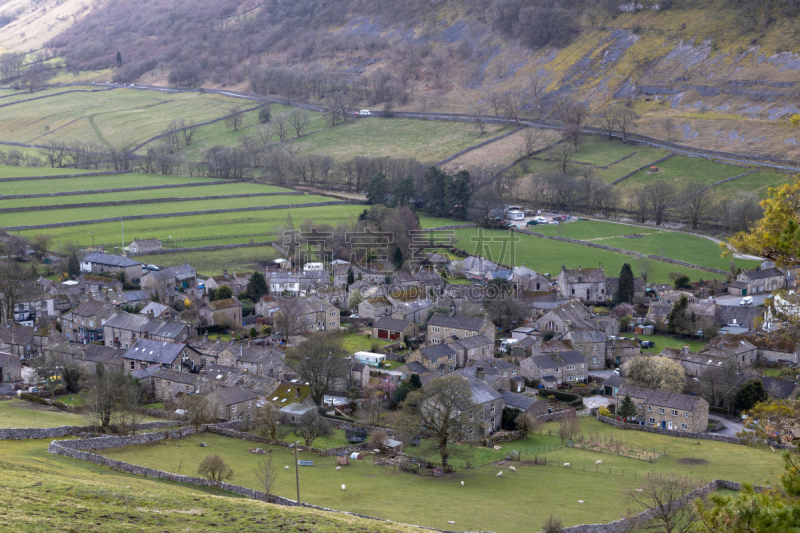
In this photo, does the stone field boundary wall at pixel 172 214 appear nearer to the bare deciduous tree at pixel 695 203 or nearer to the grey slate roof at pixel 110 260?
the grey slate roof at pixel 110 260

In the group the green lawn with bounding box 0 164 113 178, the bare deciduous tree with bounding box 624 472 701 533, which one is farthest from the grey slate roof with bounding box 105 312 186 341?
the green lawn with bounding box 0 164 113 178

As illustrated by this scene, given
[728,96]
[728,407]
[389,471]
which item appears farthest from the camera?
[728,96]

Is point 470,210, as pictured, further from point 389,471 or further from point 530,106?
point 389,471

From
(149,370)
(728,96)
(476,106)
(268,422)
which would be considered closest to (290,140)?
(476,106)

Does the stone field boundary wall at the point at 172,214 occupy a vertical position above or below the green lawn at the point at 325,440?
above

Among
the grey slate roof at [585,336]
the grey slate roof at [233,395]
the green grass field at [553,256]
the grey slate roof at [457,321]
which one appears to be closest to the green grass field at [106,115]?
the green grass field at [553,256]

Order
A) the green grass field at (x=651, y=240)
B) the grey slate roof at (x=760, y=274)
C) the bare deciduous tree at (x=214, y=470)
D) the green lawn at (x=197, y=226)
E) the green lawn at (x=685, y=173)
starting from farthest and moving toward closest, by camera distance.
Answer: the green lawn at (x=685, y=173)
the green lawn at (x=197, y=226)
the green grass field at (x=651, y=240)
the grey slate roof at (x=760, y=274)
the bare deciduous tree at (x=214, y=470)

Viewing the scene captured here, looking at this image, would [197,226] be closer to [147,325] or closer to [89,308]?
[89,308]
